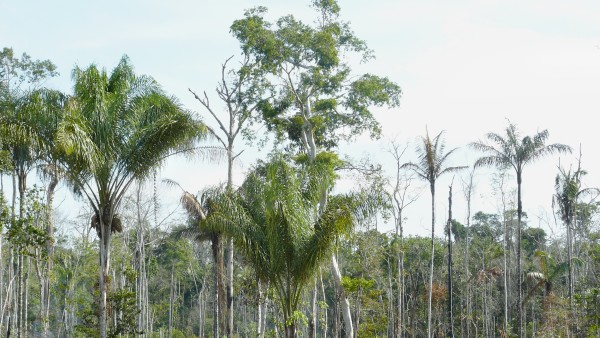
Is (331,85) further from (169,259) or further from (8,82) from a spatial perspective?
(169,259)

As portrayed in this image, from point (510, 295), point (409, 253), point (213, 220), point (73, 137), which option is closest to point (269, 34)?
point (213, 220)

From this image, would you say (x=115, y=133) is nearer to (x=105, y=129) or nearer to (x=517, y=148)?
(x=105, y=129)

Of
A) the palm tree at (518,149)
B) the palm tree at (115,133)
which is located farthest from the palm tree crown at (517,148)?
the palm tree at (115,133)

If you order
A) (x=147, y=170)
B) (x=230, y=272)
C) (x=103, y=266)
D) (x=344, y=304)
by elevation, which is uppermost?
(x=147, y=170)

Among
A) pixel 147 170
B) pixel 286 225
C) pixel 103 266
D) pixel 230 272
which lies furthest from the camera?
pixel 230 272

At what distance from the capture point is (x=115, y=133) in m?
18.5

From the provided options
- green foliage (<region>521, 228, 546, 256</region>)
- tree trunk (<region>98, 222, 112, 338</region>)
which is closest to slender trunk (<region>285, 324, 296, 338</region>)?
tree trunk (<region>98, 222, 112, 338</region>)

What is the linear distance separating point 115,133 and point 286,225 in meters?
4.78

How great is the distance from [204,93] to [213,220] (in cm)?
827

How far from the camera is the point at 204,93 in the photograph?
91.9ft

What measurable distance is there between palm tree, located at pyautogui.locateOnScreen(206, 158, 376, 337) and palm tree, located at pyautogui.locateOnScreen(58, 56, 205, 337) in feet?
7.69

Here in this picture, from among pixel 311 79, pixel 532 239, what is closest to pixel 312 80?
pixel 311 79

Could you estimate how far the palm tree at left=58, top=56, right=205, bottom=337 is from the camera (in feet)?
59.1

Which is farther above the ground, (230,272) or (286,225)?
(286,225)
